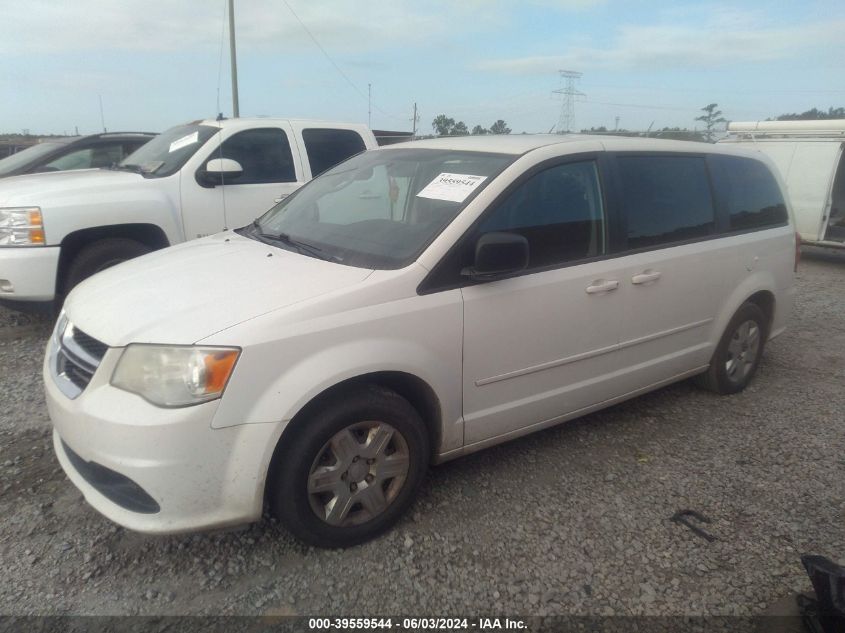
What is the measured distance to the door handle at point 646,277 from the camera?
11.3 ft

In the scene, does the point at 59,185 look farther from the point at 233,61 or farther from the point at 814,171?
the point at 814,171

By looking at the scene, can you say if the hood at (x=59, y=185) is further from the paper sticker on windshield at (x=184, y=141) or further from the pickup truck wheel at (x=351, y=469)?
the pickup truck wheel at (x=351, y=469)

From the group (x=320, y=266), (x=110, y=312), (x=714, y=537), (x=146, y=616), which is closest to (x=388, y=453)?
(x=320, y=266)

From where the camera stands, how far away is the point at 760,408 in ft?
14.0

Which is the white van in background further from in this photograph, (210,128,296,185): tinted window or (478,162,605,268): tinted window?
(478,162,605,268): tinted window

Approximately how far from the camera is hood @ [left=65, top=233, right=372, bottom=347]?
2.36 m

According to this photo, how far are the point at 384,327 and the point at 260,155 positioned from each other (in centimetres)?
410

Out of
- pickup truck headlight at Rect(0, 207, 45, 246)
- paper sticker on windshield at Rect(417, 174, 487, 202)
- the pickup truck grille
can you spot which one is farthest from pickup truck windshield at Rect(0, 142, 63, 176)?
paper sticker on windshield at Rect(417, 174, 487, 202)

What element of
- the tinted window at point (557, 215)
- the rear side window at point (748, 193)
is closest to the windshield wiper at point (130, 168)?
the tinted window at point (557, 215)

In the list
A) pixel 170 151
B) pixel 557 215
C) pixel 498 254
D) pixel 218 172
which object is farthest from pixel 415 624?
pixel 170 151

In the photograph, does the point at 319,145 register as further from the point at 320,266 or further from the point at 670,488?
the point at 670,488

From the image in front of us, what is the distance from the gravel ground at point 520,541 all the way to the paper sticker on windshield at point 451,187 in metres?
1.43

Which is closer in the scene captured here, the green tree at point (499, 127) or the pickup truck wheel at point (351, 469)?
the pickup truck wheel at point (351, 469)

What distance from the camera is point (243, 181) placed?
5859 millimetres
